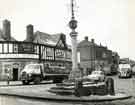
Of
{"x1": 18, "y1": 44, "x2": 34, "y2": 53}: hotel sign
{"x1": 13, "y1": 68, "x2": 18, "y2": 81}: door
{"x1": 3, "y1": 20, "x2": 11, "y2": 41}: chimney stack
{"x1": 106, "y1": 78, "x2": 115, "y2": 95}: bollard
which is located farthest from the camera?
{"x1": 3, "y1": 20, "x2": 11, "y2": 41}: chimney stack

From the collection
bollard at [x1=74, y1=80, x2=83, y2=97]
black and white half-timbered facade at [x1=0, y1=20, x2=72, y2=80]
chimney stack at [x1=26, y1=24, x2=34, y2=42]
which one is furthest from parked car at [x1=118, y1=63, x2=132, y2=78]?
bollard at [x1=74, y1=80, x2=83, y2=97]

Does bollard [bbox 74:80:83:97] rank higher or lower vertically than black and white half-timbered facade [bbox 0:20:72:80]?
lower

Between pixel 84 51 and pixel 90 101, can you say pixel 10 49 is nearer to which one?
pixel 90 101

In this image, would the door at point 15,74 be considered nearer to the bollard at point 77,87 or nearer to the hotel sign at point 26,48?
the hotel sign at point 26,48

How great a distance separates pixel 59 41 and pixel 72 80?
36707 millimetres

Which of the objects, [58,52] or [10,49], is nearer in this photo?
[10,49]

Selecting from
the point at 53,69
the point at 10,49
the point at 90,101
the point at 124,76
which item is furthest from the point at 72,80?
the point at 124,76

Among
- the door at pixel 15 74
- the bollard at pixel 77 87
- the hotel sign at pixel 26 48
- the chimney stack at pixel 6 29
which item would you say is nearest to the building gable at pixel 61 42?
the hotel sign at pixel 26 48

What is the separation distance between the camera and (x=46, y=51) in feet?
151

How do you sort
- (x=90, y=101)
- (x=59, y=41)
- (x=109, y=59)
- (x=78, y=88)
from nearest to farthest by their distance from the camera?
(x=90, y=101) → (x=78, y=88) → (x=59, y=41) → (x=109, y=59)

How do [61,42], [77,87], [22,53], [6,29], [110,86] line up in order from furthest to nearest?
1. [61,42]
2. [6,29]
3. [22,53]
4. [110,86]
5. [77,87]

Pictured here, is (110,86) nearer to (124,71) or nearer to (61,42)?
(124,71)

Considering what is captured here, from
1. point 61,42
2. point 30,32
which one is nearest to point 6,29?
point 30,32

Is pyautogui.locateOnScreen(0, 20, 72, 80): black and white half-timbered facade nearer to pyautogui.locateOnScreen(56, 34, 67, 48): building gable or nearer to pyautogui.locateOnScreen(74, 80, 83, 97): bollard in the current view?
pyautogui.locateOnScreen(56, 34, 67, 48): building gable
